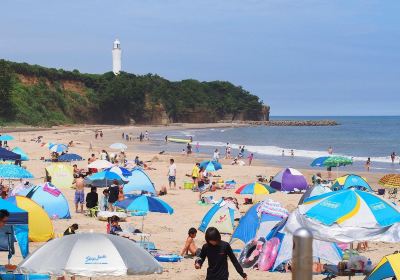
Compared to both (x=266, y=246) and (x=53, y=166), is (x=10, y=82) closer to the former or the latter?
(x=53, y=166)

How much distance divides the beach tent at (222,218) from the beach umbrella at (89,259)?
7.73 m

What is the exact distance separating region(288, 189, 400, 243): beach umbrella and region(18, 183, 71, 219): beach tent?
8.61m

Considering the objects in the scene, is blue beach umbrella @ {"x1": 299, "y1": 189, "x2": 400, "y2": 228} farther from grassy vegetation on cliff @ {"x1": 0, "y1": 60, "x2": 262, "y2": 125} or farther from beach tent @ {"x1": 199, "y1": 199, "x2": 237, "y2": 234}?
grassy vegetation on cliff @ {"x1": 0, "y1": 60, "x2": 262, "y2": 125}

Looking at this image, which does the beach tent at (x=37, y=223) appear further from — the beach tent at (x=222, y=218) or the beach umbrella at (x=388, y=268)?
the beach umbrella at (x=388, y=268)

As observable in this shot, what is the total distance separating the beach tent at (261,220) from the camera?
1184cm

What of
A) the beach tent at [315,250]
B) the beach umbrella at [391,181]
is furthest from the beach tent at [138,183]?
the beach umbrella at [391,181]

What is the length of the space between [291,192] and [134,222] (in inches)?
293

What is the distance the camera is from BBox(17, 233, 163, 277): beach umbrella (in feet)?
Result: 21.3

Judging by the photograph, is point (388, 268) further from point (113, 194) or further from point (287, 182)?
point (287, 182)

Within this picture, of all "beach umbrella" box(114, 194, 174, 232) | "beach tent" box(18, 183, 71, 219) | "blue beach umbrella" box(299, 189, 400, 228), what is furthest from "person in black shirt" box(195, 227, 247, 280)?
"beach tent" box(18, 183, 71, 219)

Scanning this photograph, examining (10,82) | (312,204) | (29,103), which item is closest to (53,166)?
(312,204)

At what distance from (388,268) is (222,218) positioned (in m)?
7.53

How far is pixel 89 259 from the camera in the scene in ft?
21.5

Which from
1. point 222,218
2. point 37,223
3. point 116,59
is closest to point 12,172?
point 37,223
